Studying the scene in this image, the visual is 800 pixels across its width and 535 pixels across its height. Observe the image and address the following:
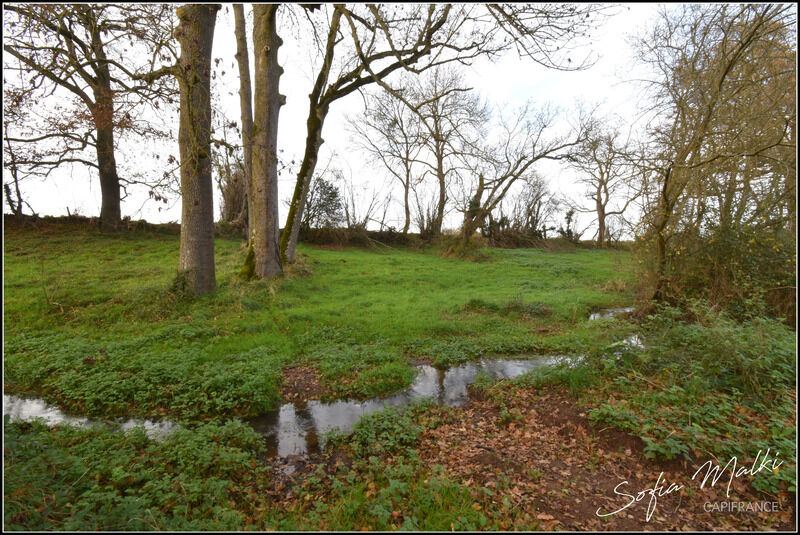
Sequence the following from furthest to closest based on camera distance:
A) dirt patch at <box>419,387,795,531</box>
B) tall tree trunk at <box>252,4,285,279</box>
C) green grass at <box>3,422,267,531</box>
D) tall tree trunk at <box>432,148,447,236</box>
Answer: tall tree trunk at <box>432,148,447,236</box> < tall tree trunk at <box>252,4,285,279</box> < dirt patch at <box>419,387,795,531</box> < green grass at <box>3,422,267,531</box>

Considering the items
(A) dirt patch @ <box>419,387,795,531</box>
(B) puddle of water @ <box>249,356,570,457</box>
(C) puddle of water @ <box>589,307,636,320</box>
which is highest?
(C) puddle of water @ <box>589,307,636,320</box>

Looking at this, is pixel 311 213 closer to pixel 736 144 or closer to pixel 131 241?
pixel 131 241

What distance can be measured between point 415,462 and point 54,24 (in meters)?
6.99

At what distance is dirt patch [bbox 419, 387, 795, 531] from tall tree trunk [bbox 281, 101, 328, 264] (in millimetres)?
10147

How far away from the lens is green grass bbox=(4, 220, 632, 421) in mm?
5715

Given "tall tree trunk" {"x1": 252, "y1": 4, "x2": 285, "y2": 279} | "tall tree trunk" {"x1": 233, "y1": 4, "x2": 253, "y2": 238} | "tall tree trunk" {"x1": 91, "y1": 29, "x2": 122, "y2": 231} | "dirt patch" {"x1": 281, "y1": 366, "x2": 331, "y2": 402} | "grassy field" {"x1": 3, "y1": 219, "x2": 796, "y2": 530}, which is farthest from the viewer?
"tall tree trunk" {"x1": 233, "y1": 4, "x2": 253, "y2": 238}

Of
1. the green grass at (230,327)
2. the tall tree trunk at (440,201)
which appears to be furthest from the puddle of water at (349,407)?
the tall tree trunk at (440,201)

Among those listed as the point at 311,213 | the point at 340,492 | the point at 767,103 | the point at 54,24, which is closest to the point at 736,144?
the point at 767,103

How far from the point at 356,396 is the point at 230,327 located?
365cm

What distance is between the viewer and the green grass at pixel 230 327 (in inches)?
225

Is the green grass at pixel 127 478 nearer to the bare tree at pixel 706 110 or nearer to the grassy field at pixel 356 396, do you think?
the grassy field at pixel 356 396

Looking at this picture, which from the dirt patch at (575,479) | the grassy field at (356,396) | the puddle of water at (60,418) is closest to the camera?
the dirt patch at (575,479)

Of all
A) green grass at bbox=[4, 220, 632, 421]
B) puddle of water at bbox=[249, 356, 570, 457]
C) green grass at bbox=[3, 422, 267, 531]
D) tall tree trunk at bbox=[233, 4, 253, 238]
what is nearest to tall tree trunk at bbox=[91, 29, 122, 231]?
green grass at bbox=[4, 220, 632, 421]

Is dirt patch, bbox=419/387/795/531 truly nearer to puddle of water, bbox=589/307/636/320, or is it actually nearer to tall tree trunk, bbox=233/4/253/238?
puddle of water, bbox=589/307/636/320
